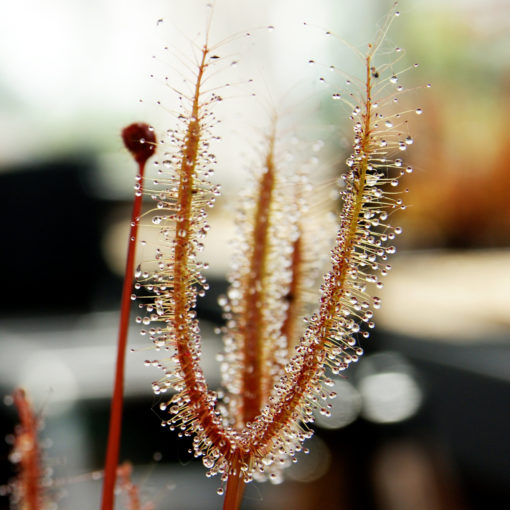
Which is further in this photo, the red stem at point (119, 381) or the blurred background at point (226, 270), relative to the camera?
the blurred background at point (226, 270)

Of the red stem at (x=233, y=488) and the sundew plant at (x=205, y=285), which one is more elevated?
the sundew plant at (x=205, y=285)

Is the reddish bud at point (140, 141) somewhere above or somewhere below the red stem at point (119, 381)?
above

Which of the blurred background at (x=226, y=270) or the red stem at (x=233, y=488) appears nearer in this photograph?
the red stem at (x=233, y=488)

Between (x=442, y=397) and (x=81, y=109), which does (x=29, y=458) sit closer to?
(x=442, y=397)

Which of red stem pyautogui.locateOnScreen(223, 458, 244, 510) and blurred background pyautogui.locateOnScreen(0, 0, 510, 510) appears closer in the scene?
red stem pyautogui.locateOnScreen(223, 458, 244, 510)

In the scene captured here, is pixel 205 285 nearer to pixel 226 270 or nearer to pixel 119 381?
pixel 119 381

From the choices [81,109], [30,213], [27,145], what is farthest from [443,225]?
[81,109]

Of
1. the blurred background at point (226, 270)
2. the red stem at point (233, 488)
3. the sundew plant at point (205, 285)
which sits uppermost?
the sundew plant at point (205, 285)

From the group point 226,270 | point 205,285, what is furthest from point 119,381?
point 226,270
